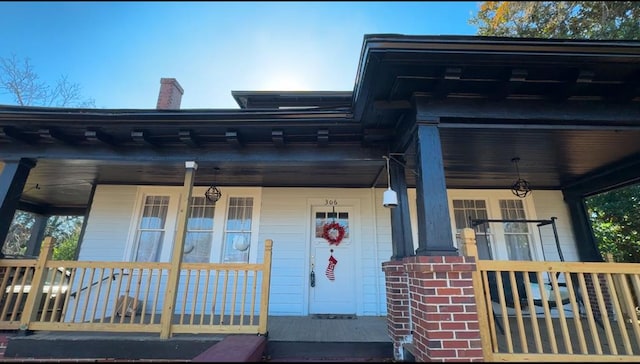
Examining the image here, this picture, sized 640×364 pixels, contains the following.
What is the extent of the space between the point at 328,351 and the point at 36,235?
837 centimetres

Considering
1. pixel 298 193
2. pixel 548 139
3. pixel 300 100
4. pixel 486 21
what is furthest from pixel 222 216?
pixel 486 21

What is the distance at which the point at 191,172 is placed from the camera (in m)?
3.88

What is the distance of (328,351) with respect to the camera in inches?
128

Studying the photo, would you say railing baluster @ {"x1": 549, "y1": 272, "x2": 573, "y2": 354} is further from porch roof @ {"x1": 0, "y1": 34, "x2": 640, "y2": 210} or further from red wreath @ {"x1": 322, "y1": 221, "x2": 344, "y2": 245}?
red wreath @ {"x1": 322, "y1": 221, "x2": 344, "y2": 245}

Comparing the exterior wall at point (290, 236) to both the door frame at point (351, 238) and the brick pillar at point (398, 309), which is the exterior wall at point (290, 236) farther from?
the brick pillar at point (398, 309)

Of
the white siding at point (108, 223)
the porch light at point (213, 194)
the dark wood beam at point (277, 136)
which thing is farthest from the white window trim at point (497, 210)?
the white siding at point (108, 223)

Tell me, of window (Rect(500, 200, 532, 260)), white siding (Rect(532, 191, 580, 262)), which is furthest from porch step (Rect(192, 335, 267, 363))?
white siding (Rect(532, 191, 580, 262))

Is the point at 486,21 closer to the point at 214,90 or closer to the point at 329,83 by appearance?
the point at 329,83

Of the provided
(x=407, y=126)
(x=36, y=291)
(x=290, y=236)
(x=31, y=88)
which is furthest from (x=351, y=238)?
(x=31, y=88)

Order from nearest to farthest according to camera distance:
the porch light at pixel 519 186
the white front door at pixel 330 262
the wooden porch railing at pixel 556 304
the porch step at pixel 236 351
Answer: the porch step at pixel 236 351 < the wooden porch railing at pixel 556 304 < the porch light at pixel 519 186 < the white front door at pixel 330 262

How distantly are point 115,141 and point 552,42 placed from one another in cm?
504

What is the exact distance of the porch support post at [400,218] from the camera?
137 inches

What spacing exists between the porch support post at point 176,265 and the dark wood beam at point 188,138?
27 cm

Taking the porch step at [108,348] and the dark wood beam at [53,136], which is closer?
the porch step at [108,348]
